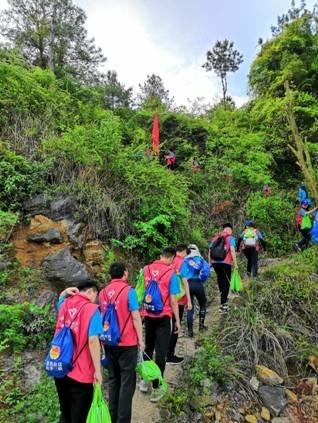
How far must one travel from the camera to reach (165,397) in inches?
171

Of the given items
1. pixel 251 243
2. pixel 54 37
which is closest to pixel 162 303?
pixel 251 243

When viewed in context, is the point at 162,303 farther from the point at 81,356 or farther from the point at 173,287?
the point at 81,356

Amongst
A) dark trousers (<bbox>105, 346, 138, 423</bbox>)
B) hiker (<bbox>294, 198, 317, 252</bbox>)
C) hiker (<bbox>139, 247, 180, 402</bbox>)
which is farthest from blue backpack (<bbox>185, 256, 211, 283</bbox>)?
hiker (<bbox>294, 198, 317, 252</bbox>)

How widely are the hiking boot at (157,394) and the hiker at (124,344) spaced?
2.88ft

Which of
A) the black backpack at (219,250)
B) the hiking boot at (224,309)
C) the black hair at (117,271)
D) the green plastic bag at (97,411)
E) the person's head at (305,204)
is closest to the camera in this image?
the green plastic bag at (97,411)

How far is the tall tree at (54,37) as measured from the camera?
1798cm

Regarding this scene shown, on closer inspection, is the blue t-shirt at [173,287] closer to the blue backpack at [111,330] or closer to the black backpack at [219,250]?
the blue backpack at [111,330]

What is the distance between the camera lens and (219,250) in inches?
255

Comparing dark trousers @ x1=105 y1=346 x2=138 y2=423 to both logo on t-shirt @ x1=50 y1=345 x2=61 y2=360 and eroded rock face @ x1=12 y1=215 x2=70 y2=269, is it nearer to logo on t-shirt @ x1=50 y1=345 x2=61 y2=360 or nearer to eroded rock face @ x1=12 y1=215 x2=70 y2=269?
logo on t-shirt @ x1=50 y1=345 x2=61 y2=360

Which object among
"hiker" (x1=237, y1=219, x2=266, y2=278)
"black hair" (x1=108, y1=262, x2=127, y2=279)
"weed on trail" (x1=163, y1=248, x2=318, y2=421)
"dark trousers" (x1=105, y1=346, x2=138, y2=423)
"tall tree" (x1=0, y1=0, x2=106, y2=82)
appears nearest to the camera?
"dark trousers" (x1=105, y1=346, x2=138, y2=423)

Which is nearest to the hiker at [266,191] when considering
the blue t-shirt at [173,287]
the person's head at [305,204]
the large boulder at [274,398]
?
the person's head at [305,204]

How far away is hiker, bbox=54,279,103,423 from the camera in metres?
2.94

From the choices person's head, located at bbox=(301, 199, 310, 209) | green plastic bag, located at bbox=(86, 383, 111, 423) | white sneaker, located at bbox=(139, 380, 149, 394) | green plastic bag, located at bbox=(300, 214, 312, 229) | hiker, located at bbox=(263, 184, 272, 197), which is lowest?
white sneaker, located at bbox=(139, 380, 149, 394)

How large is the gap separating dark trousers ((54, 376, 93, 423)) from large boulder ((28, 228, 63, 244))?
4.16 m
